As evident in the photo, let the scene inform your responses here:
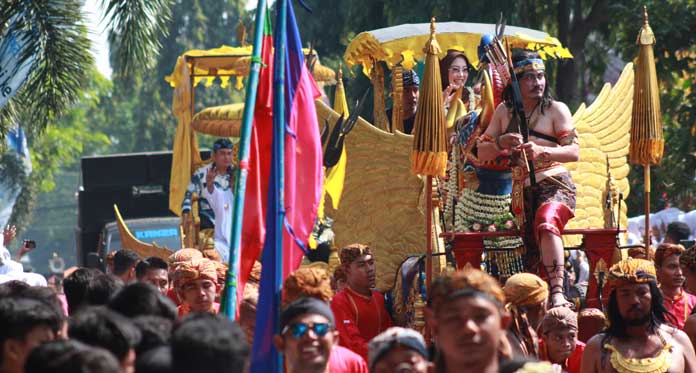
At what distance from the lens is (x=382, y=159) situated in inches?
436

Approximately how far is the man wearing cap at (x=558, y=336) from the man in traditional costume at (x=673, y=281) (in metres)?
1.52

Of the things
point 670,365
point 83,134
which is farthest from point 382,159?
point 83,134

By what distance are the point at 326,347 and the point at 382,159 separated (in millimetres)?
5175

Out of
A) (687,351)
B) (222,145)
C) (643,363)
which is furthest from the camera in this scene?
(222,145)

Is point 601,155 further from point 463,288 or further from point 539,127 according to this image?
point 463,288

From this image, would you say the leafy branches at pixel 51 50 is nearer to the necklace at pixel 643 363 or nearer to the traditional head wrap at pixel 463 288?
the necklace at pixel 643 363

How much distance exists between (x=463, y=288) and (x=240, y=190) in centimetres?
184

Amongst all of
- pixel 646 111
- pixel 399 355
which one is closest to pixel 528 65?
pixel 646 111

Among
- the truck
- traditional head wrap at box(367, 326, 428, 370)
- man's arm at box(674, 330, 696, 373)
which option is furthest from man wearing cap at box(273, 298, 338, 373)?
the truck

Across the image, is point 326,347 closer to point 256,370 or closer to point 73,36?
point 256,370

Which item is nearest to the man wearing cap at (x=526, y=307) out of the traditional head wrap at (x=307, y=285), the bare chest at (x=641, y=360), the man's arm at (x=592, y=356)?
the man's arm at (x=592, y=356)

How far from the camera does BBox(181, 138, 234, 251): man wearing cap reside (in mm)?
14258

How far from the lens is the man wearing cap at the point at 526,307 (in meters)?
7.34

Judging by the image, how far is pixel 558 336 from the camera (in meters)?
7.74
